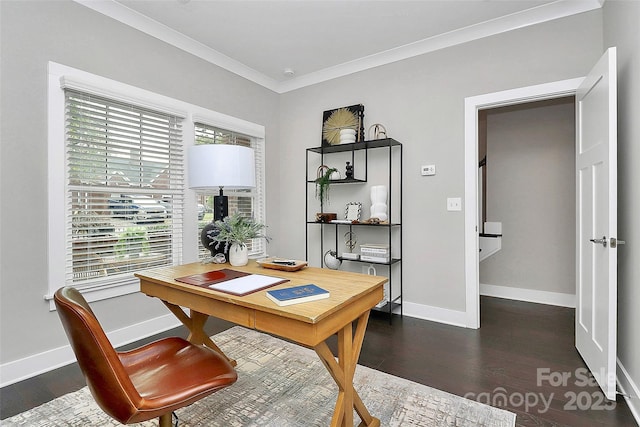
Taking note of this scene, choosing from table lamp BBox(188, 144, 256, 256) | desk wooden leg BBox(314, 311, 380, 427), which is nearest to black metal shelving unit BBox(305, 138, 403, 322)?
table lamp BBox(188, 144, 256, 256)

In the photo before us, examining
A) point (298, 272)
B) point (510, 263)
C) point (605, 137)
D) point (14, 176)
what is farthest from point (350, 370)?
point (510, 263)

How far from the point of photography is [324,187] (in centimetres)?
357

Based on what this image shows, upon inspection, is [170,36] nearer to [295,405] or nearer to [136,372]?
[136,372]

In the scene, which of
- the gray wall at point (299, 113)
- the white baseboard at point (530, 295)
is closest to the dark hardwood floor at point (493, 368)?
the gray wall at point (299, 113)

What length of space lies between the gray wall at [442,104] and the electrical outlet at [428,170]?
0.05m

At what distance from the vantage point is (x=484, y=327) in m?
2.95

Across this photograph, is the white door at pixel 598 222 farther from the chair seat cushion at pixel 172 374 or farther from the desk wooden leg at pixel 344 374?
the chair seat cushion at pixel 172 374

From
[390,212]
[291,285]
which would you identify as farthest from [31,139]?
[390,212]

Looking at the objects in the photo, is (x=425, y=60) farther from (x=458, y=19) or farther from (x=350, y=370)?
(x=350, y=370)

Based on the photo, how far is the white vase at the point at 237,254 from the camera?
1993 millimetres

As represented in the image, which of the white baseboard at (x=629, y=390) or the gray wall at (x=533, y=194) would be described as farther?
the gray wall at (x=533, y=194)

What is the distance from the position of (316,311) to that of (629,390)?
1989 millimetres

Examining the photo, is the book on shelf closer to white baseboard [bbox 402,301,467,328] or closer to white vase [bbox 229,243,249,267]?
white baseboard [bbox 402,301,467,328]

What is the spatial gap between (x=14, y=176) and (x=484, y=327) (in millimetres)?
3852
